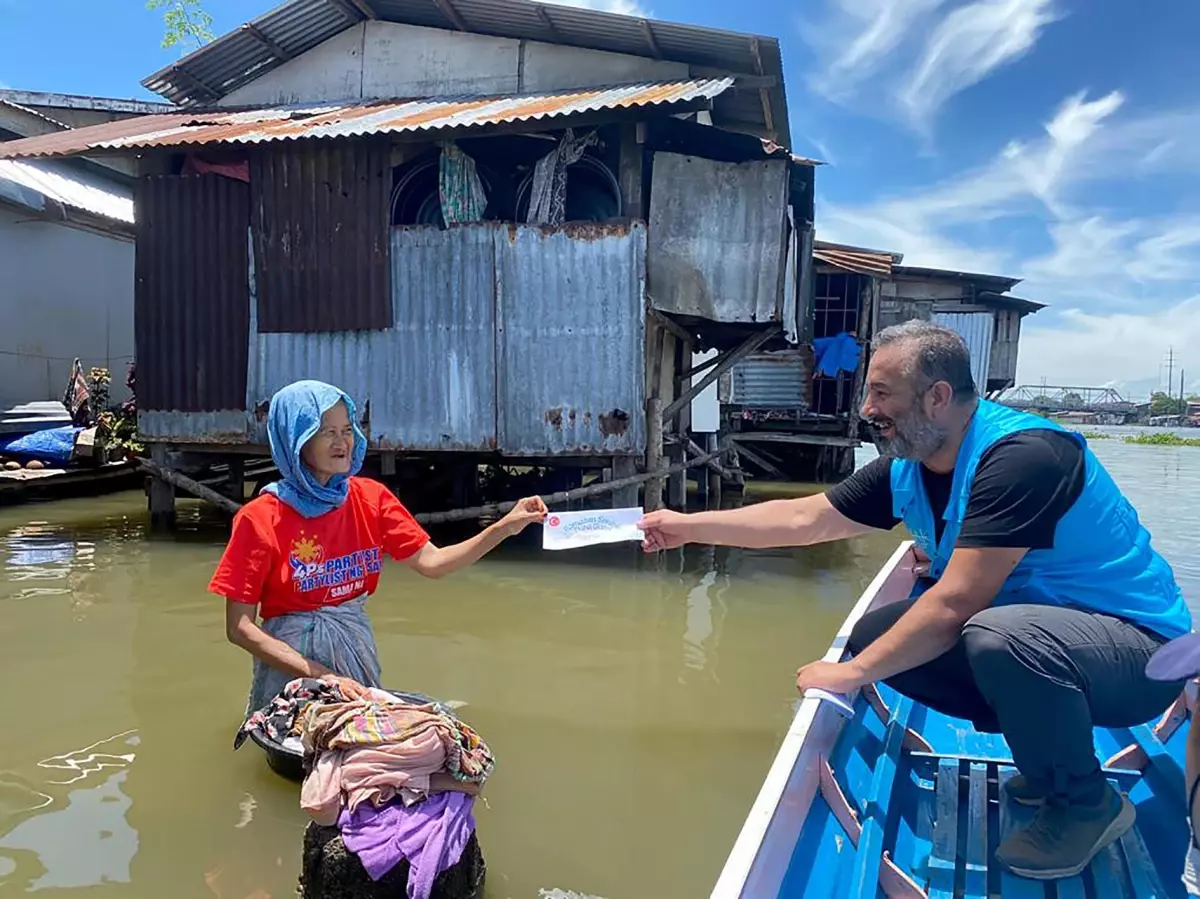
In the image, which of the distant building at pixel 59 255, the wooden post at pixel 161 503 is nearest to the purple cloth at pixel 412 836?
the wooden post at pixel 161 503

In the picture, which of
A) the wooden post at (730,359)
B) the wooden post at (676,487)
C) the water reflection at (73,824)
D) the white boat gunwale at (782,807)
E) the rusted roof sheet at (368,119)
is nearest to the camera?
the white boat gunwale at (782,807)

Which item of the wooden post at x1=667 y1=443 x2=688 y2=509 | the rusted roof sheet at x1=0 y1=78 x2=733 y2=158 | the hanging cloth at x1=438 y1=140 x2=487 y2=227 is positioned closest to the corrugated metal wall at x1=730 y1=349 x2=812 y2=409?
the wooden post at x1=667 y1=443 x2=688 y2=509

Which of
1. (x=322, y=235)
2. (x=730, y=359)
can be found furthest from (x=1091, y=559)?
(x=322, y=235)

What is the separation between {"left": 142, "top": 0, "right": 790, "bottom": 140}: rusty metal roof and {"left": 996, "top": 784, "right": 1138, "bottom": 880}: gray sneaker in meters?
7.97

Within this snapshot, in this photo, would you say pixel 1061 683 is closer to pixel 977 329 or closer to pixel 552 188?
pixel 552 188

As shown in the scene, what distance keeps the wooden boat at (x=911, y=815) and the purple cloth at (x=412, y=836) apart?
3.14 ft

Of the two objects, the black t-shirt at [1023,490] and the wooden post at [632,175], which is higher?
the wooden post at [632,175]

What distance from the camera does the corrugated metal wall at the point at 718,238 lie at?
8430 millimetres

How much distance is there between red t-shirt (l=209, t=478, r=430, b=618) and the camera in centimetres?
305

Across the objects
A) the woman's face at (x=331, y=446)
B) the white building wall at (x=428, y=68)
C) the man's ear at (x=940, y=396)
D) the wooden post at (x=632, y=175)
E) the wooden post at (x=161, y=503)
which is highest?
the white building wall at (x=428, y=68)

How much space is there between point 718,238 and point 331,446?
6204 millimetres

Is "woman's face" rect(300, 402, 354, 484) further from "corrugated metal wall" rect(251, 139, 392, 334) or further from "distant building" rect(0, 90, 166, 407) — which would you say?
"distant building" rect(0, 90, 166, 407)

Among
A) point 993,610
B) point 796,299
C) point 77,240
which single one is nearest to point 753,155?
point 796,299

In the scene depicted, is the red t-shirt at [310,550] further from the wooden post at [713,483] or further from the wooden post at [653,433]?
the wooden post at [713,483]
